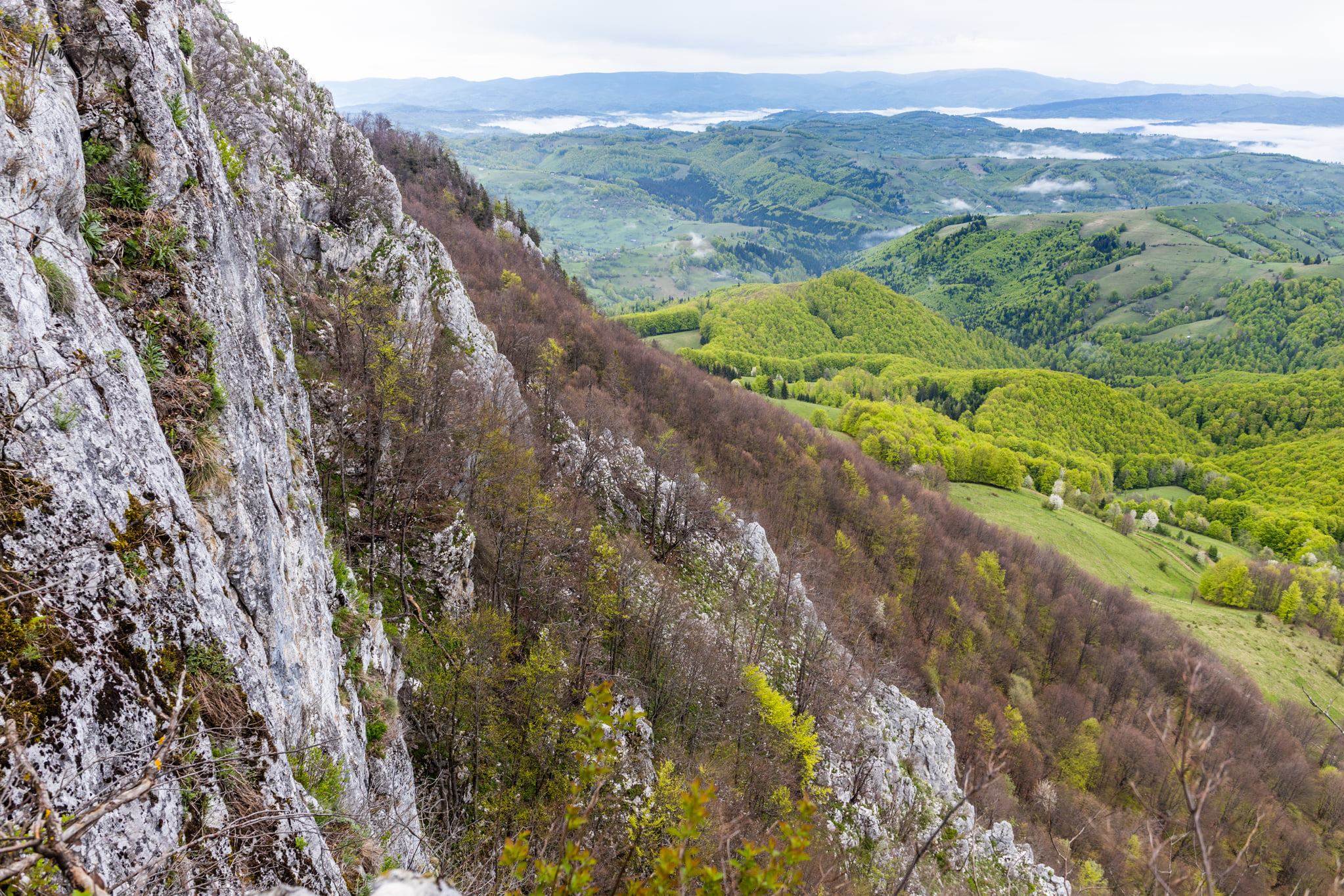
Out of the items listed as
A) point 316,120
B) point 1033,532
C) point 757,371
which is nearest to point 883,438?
point 1033,532

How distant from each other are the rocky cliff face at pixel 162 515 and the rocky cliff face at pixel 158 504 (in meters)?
0.04

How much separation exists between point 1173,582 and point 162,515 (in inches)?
6347

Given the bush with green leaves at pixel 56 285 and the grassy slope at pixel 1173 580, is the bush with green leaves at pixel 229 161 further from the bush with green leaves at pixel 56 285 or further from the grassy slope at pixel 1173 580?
the grassy slope at pixel 1173 580

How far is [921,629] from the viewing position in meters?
67.6

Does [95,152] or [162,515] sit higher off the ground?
[95,152]

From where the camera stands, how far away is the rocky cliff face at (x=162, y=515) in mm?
5836

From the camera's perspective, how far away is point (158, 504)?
24.6 feet

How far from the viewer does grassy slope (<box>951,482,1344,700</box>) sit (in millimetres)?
97062

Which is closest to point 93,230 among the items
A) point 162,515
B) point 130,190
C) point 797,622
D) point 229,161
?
point 130,190

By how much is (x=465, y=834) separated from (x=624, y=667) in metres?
16.4

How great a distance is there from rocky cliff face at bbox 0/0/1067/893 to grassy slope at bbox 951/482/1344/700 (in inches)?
5016

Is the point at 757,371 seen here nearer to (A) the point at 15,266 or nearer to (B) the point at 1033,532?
(B) the point at 1033,532

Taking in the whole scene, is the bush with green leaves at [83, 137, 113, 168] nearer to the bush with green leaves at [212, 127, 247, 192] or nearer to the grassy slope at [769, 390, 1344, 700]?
the bush with green leaves at [212, 127, 247, 192]

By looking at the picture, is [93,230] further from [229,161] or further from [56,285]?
[229,161]
